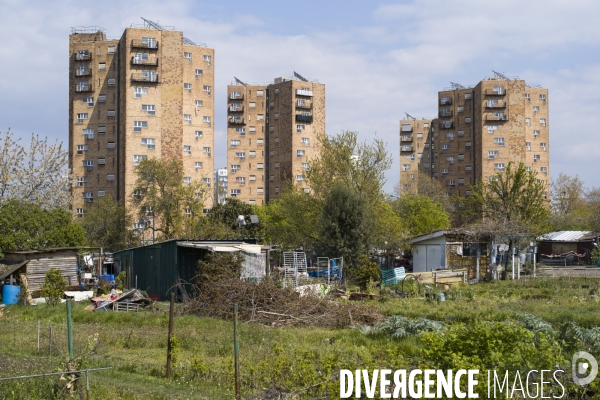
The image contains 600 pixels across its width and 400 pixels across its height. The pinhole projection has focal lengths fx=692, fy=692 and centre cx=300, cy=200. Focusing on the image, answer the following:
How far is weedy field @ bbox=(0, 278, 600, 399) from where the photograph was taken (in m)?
10.1

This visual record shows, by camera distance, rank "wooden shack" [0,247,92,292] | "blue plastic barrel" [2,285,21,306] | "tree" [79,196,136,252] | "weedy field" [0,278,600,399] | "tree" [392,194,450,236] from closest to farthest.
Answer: "weedy field" [0,278,600,399], "blue plastic barrel" [2,285,21,306], "wooden shack" [0,247,92,292], "tree" [79,196,136,252], "tree" [392,194,450,236]

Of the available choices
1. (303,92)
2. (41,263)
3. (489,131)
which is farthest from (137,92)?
(489,131)

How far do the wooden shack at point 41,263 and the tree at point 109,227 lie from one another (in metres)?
30.4

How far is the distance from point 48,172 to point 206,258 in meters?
31.3

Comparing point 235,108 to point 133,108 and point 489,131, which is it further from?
point 489,131

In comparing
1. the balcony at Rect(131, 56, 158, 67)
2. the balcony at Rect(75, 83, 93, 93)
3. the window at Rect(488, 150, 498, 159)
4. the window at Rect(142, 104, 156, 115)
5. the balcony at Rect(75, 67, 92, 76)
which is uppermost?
the balcony at Rect(131, 56, 158, 67)

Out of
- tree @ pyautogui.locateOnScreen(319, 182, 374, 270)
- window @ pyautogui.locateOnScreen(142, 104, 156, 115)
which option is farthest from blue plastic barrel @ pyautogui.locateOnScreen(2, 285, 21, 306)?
window @ pyautogui.locateOnScreen(142, 104, 156, 115)

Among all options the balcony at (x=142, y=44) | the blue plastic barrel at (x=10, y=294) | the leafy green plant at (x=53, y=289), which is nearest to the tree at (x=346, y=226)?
the leafy green plant at (x=53, y=289)

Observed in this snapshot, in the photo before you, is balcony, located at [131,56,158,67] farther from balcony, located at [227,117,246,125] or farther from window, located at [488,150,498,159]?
window, located at [488,150,498,159]

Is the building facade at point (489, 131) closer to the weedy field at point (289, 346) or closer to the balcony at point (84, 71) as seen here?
the balcony at point (84, 71)

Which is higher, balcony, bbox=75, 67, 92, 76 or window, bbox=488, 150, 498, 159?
balcony, bbox=75, 67, 92, 76

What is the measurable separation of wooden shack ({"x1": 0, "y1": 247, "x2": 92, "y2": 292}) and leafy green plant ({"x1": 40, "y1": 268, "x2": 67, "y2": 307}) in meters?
3.74

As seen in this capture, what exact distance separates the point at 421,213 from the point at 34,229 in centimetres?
4713

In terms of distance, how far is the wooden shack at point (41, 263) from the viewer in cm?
3222
